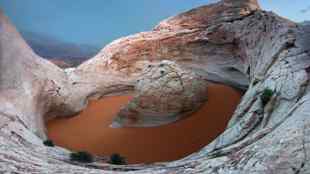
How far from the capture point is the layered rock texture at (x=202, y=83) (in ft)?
18.7

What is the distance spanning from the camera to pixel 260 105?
27.3 ft

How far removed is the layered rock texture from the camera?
18.7ft

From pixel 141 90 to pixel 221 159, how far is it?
9.18m

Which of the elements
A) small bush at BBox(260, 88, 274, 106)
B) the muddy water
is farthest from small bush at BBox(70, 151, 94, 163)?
small bush at BBox(260, 88, 274, 106)

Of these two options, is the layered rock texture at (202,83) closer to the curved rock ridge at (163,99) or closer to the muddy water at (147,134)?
the curved rock ridge at (163,99)

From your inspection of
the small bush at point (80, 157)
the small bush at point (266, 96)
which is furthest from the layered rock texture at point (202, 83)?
the small bush at point (80, 157)

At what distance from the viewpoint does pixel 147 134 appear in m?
13.8

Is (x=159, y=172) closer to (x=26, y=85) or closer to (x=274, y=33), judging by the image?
(x=274, y=33)

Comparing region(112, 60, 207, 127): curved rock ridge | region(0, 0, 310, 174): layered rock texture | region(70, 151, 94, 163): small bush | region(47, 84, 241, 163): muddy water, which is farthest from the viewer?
region(112, 60, 207, 127): curved rock ridge

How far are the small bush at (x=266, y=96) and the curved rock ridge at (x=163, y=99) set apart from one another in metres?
6.16

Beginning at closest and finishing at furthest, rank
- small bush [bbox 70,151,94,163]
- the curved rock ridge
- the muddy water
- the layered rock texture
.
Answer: the layered rock texture → small bush [bbox 70,151,94,163] → the muddy water → the curved rock ridge

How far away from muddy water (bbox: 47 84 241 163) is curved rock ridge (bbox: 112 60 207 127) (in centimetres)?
41

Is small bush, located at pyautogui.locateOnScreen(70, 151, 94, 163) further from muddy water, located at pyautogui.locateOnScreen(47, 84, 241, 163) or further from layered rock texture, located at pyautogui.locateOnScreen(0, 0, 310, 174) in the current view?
muddy water, located at pyautogui.locateOnScreen(47, 84, 241, 163)

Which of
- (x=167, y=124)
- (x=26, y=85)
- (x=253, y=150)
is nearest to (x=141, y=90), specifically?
(x=167, y=124)
